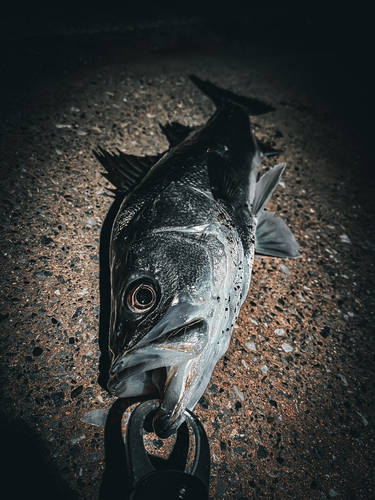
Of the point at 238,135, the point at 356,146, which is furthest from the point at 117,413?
the point at 356,146

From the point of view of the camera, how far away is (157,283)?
1445mm

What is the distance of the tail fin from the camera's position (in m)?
3.74

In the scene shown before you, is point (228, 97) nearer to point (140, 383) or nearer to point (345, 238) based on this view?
point (345, 238)

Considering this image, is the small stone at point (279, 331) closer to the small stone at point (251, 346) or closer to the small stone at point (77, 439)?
the small stone at point (251, 346)

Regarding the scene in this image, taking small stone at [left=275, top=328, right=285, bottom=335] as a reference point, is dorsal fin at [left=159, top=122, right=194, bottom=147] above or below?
above

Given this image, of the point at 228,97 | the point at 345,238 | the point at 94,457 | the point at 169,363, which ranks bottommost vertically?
the point at 94,457

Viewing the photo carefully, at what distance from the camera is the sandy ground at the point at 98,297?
1.64 m

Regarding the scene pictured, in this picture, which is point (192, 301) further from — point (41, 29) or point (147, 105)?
point (41, 29)

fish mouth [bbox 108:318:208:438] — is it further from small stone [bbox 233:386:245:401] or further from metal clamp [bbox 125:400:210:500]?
small stone [bbox 233:386:245:401]

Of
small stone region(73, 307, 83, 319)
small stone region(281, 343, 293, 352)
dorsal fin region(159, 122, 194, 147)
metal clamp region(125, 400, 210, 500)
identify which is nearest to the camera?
metal clamp region(125, 400, 210, 500)

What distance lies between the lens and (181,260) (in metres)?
1.51

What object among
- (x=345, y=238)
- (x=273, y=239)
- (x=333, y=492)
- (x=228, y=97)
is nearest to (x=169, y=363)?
(x=333, y=492)

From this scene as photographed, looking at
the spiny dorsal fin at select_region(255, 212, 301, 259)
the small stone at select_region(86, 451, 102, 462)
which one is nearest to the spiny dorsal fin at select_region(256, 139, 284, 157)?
the spiny dorsal fin at select_region(255, 212, 301, 259)

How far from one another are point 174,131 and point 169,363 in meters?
2.74
